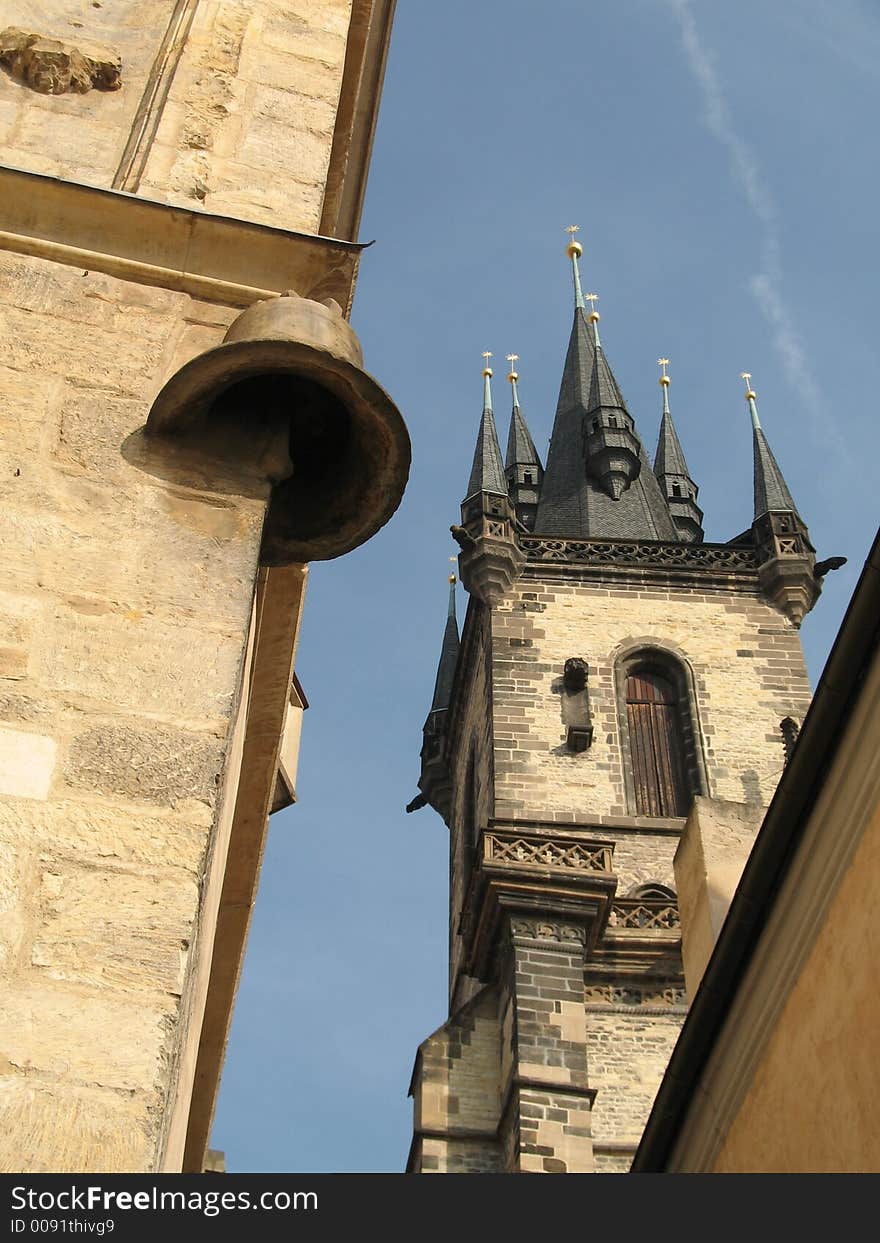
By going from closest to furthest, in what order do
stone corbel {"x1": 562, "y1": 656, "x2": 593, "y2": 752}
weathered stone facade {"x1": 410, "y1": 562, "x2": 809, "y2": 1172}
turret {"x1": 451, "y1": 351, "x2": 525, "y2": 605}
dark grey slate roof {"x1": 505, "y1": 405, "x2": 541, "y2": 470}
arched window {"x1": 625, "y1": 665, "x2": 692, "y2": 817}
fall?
weathered stone facade {"x1": 410, "y1": 562, "x2": 809, "y2": 1172}
arched window {"x1": 625, "y1": 665, "x2": 692, "y2": 817}
stone corbel {"x1": 562, "y1": 656, "x2": 593, "y2": 752}
turret {"x1": 451, "y1": 351, "x2": 525, "y2": 605}
dark grey slate roof {"x1": 505, "y1": 405, "x2": 541, "y2": 470}

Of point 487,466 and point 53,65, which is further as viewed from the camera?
point 487,466

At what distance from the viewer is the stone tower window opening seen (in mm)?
24094

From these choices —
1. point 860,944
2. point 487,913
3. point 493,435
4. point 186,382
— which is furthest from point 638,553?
point 186,382

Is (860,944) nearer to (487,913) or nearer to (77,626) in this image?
(77,626)

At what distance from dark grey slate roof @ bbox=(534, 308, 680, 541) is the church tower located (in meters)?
0.08

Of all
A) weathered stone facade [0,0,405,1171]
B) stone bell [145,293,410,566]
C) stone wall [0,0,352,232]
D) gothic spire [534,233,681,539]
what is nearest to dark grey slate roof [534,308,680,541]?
gothic spire [534,233,681,539]

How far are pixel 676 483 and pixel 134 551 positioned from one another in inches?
1325

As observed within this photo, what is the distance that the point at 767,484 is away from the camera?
99.7 ft

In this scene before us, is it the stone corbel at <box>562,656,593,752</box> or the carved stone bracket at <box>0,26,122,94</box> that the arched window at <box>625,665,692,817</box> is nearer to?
the stone corbel at <box>562,656,593,752</box>

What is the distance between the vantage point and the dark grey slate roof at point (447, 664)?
1289 inches

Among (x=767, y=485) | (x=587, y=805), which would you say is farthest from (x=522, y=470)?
(x=587, y=805)

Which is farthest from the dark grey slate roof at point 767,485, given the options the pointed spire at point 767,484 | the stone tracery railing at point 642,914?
the stone tracery railing at point 642,914

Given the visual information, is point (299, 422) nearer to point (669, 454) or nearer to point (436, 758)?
point (436, 758)
